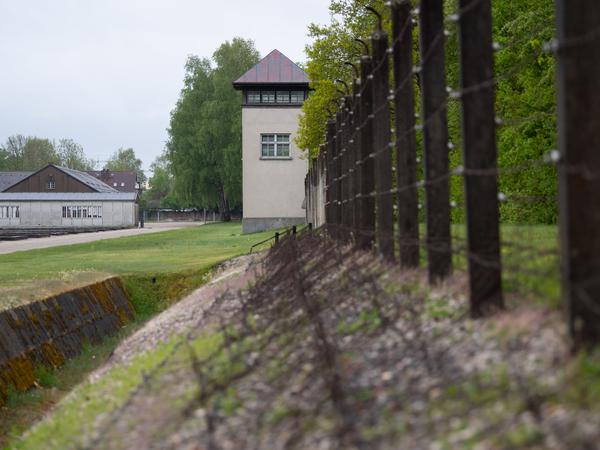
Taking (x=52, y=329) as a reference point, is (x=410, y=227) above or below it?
above

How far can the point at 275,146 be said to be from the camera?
157 ft

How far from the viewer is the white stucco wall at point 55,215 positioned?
267ft

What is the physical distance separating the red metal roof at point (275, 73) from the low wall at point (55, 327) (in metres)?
30.9

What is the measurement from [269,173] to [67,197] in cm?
4159

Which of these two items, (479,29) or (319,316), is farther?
(319,316)

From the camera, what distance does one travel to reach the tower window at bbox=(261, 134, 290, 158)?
1880 inches

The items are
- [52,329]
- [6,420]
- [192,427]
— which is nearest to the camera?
[192,427]

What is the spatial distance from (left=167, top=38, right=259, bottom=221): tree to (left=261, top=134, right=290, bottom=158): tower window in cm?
2269

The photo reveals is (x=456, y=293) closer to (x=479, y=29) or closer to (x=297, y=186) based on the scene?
(x=479, y=29)

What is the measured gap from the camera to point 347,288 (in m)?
7.78

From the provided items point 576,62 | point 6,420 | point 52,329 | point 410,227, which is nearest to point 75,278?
point 52,329

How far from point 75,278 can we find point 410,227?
10950 mm

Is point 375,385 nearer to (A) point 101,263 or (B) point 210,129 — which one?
(A) point 101,263

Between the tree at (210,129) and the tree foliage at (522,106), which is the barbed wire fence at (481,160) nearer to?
the tree foliage at (522,106)
